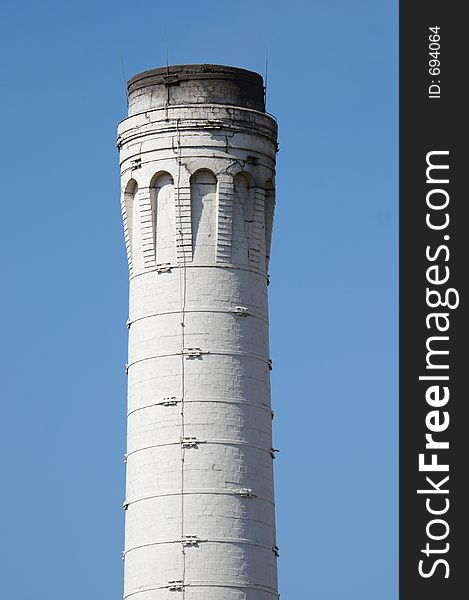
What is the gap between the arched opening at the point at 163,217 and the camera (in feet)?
217

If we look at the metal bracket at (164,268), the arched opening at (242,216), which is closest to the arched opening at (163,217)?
the metal bracket at (164,268)

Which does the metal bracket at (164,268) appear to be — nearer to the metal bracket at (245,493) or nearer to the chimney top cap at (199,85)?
the chimney top cap at (199,85)

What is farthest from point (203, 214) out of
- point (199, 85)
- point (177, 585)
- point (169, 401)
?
point (177, 585)

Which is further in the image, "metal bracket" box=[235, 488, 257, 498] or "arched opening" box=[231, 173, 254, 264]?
"arched opening" box=[231, 173, 254, 264]

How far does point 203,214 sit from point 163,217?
135cm

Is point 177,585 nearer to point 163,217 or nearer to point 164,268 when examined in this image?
point 164,268

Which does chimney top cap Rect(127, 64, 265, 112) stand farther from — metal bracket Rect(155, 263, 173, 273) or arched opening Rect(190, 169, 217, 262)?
metal bracket Rect(155, 263, 173, 273)

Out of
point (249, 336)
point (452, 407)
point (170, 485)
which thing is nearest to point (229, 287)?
point (249, 336)

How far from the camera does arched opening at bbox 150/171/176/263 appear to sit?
66.1 m

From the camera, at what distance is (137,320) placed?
218 ft

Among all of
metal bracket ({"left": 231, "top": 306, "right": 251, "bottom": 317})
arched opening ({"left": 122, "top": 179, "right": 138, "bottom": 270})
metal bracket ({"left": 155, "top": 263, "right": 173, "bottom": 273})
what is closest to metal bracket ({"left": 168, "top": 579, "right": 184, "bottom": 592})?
metal bracket ({"left": 231, "top": 306, "right": 251, "bottom": 317})

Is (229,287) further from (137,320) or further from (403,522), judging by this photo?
(403,522)

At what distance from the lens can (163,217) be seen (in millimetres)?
66500

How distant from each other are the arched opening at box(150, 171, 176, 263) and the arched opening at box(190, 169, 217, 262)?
0.69 meters
